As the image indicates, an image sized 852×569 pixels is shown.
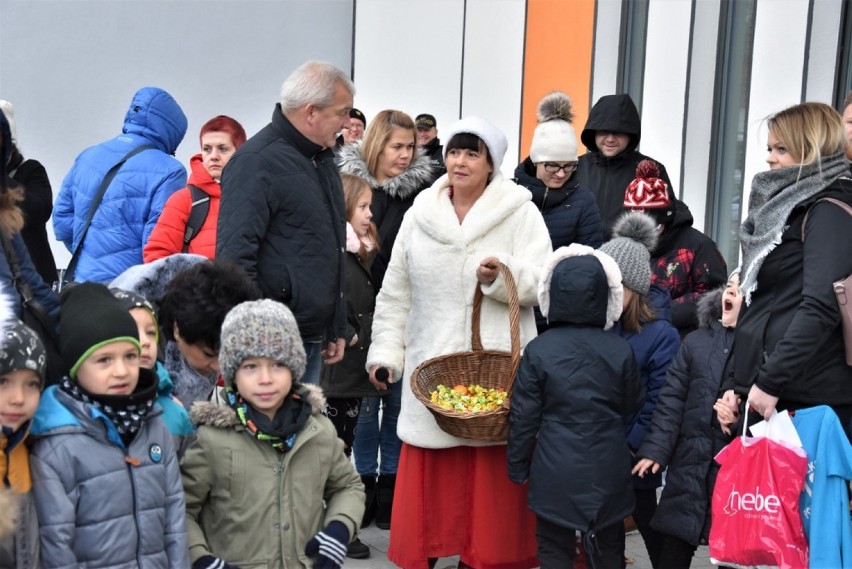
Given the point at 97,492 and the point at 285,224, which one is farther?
the point at 285,224

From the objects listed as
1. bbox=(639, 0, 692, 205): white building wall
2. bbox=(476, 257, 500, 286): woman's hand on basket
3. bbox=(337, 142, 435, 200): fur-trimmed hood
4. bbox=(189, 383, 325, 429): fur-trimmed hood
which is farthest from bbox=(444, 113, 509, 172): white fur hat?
bbox=(639, 0, 692, 205): white building wall

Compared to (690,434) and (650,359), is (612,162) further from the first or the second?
(690,434)

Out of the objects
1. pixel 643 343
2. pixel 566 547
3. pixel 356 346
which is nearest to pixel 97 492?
pixel 566 547

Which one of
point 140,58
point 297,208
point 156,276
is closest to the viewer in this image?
point 156,276

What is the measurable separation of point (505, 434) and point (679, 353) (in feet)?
2.55

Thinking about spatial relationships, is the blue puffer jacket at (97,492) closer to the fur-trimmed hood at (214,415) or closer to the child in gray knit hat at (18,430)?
the child in gray knit hat at (18,430)

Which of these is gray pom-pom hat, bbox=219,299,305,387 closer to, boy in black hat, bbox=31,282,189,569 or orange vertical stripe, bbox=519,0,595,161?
boy in black hat, bbox=31,282,189,569

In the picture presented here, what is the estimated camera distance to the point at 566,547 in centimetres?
412

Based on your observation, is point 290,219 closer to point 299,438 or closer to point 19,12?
point 299,438

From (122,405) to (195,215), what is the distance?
234 centimetres

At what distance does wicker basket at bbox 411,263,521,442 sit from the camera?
13.5 ft

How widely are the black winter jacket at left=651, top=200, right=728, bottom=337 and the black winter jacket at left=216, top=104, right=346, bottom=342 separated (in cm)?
186

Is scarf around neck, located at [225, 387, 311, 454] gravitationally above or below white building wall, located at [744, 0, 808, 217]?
below

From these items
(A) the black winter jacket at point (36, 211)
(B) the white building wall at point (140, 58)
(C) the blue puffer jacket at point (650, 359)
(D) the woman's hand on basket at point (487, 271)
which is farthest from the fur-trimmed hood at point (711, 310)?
(B) the white building wall at point (140, 58)
